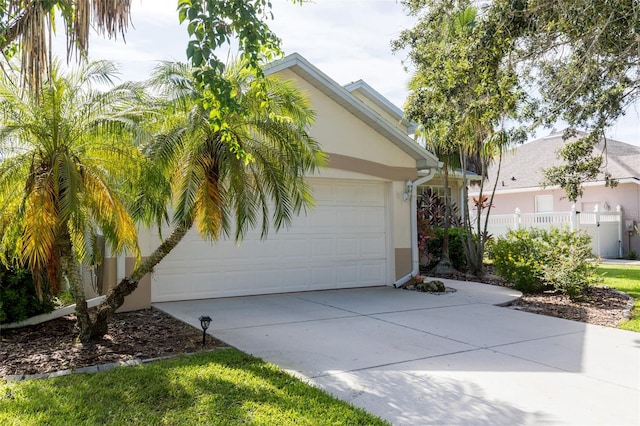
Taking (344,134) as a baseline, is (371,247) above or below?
below

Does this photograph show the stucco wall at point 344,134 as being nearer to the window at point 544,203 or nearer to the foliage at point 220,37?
the foliage at point 220,37

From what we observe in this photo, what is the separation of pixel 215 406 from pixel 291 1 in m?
4.08

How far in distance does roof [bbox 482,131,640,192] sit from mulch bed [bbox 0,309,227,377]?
1955 cm

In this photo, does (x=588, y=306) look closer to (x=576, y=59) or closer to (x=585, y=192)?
(x=576, y=59)

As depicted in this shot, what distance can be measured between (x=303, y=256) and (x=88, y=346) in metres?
5.57

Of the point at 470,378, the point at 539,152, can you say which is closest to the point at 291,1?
the point at 470,378

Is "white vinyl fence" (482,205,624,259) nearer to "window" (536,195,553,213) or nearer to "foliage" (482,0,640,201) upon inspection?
"window" (536,195,553,213)

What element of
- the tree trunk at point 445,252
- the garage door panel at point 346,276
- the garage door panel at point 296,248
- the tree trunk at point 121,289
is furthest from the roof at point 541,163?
the tree trunk at point 121,289

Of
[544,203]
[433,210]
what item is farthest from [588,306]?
[544,203]

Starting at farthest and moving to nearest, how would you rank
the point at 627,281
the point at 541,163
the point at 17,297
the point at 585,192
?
the point at 541,163 → the point at 585,192 → the point at 627,281 → the point at 17,297

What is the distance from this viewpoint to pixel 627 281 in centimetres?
1391

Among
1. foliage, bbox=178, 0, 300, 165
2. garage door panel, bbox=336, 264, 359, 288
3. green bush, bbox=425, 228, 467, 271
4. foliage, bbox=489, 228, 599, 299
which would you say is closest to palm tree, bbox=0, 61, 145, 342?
foliage, bbox=178, 0, 300, 165

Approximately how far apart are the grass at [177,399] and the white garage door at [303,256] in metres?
4.31

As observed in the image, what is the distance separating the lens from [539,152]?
28.1m
